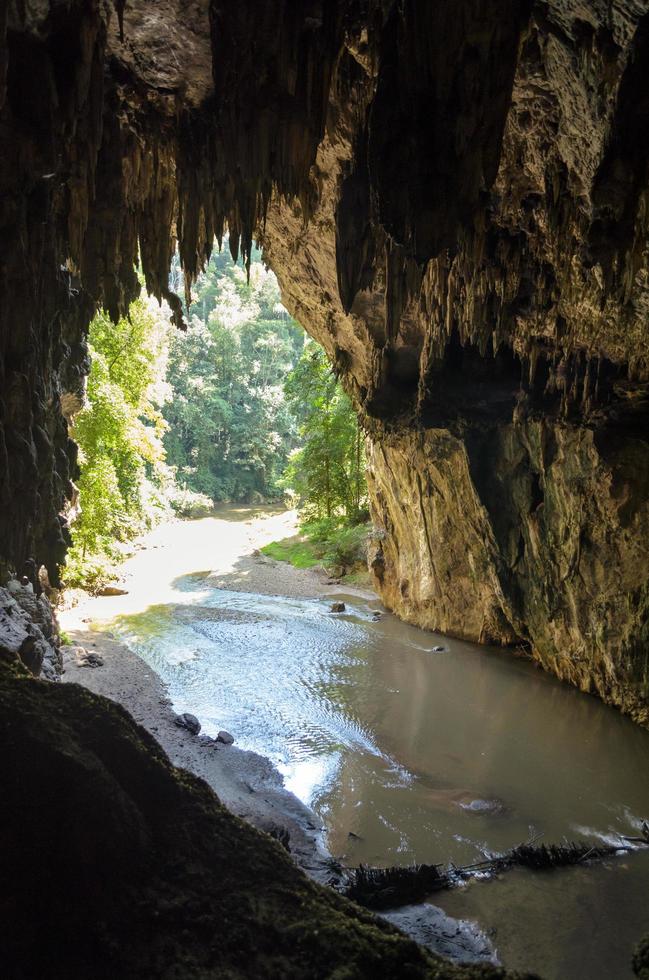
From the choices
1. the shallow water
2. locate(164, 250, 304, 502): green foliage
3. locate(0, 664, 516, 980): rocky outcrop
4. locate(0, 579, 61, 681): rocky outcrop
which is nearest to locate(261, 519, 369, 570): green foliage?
the shallow water

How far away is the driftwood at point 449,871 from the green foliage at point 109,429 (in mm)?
11514

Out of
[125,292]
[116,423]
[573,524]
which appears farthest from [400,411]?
[116,423]

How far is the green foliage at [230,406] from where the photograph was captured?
38.0 meters

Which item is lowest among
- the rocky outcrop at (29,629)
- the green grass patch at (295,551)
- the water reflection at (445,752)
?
the green grass patch at (295,551)

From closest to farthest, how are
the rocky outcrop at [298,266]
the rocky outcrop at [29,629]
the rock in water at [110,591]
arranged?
the rocky outcrop at [298,266] → the rocky outcrop at [29,629] → the rock in water at [110,591]

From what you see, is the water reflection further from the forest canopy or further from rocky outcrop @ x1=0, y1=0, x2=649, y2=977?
the forest canopy

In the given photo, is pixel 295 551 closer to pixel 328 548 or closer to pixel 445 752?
pixel 328 548

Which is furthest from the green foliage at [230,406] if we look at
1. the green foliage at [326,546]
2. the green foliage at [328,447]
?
the green foliage at [328,447]

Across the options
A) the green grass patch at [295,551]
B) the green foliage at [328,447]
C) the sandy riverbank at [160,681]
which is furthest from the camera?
the green foliage at [328,447]

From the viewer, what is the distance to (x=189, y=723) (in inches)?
319

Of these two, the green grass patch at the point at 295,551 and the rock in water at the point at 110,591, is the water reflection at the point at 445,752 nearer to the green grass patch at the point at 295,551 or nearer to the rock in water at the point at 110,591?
the rock in water at the point at 110,591

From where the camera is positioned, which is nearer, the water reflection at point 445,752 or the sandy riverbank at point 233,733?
the sandy riverbank at point 233,733

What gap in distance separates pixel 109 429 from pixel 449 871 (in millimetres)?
12905

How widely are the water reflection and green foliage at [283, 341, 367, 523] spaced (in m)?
10.2
